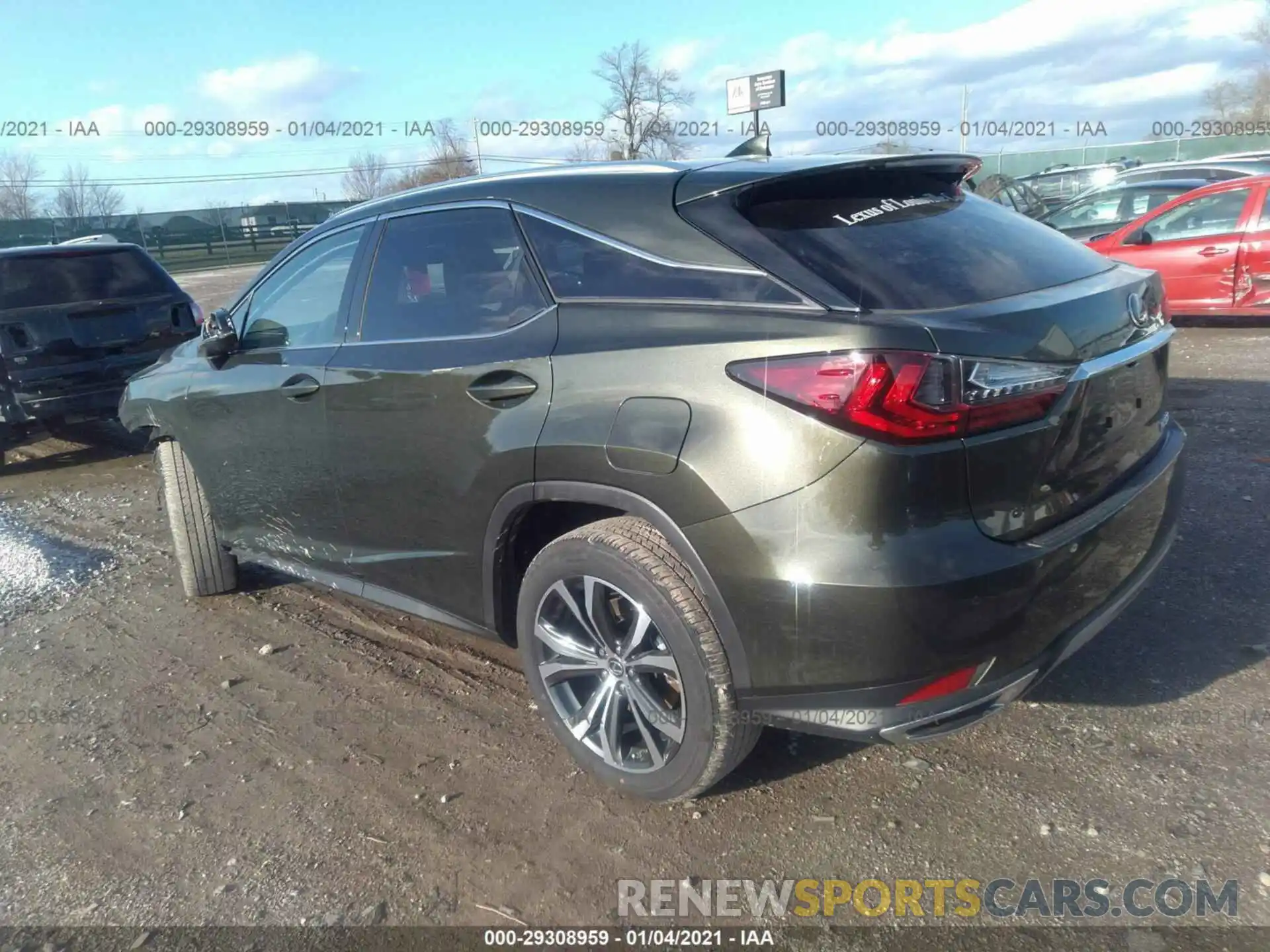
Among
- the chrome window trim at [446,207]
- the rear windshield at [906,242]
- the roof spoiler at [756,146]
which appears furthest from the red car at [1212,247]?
the chrome window trim at [446,207]

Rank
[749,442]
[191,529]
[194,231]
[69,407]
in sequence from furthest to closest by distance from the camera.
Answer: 1. [194,231]
2. [69,407]
3. [191,529]
4. [749,442]

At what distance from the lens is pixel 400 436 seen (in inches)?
124

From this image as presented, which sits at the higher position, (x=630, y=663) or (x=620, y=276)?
(x=620, y=276)

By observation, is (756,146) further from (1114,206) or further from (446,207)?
(1114,206)

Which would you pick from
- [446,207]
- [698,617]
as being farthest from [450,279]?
[698,617]

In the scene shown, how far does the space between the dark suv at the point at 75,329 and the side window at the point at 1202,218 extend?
353 inches

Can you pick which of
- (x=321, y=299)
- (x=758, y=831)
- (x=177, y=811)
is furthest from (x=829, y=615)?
(x=321, y=299)

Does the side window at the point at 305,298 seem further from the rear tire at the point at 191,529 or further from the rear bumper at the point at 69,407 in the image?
the rear bumper at the point at 69,407

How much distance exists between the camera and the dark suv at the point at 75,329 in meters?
6.91

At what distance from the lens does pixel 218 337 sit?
397 centimetres

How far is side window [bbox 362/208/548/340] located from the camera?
2.94 meters

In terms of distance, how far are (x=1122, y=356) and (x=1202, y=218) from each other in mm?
7791

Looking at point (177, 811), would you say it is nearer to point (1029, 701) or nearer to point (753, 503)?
point (753, 503)

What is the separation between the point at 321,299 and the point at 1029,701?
2988mm
